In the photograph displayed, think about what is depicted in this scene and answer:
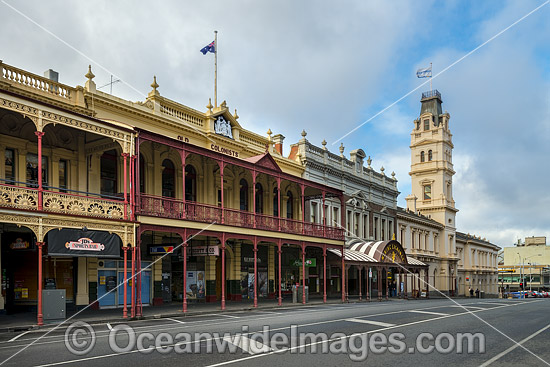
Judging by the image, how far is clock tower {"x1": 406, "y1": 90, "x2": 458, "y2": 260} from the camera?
220 ft

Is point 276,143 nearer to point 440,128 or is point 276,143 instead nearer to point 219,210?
point 219,210

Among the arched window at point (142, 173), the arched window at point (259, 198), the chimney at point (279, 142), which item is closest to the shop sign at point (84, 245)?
the arched window at point (142, 173)

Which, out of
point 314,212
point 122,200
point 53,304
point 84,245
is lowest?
point 53,304

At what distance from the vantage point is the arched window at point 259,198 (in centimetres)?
3259

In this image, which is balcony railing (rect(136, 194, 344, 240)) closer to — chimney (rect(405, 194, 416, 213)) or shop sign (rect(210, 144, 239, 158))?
shop sign (rect(210, 144, 239, 158))

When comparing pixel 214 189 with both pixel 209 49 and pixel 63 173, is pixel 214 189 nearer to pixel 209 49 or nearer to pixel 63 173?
pixel 209 49

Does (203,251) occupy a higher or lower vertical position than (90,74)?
lower

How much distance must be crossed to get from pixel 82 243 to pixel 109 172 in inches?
228

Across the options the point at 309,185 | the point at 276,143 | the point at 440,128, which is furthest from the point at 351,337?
the point at 440,128

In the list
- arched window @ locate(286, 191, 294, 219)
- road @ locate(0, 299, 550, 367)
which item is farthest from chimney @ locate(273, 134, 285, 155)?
Result: road @ locate(0, 299, 550, 367)

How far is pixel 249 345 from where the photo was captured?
11680 mm

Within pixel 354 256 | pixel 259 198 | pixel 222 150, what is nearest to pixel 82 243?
pixel 222 150

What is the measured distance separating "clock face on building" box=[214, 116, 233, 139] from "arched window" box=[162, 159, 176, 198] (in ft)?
11.7

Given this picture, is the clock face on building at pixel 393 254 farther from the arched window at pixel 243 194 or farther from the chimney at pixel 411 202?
the chimney at pixel 411 202
